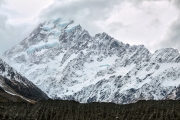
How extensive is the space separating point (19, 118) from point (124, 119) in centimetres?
5342

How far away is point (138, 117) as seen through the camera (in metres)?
199

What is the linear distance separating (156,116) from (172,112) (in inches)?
329

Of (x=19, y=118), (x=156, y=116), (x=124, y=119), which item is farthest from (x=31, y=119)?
(x=156, y=116)

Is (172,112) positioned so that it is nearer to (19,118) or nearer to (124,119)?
(124,119)

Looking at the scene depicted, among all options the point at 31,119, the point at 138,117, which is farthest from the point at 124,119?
the point at 31,119

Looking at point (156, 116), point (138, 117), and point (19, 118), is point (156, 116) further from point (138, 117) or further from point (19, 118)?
point (19, 118)

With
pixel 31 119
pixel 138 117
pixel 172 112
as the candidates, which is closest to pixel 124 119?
pixel 138 117

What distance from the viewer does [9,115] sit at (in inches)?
7805

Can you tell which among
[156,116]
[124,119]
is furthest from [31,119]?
[156,116]

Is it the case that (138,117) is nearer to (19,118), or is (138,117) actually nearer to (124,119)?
(124,119)

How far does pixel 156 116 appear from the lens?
646 feet

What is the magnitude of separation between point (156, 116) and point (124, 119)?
16.2m

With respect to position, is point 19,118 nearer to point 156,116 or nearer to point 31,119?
point 31,119

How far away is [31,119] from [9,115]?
37.3 feet
